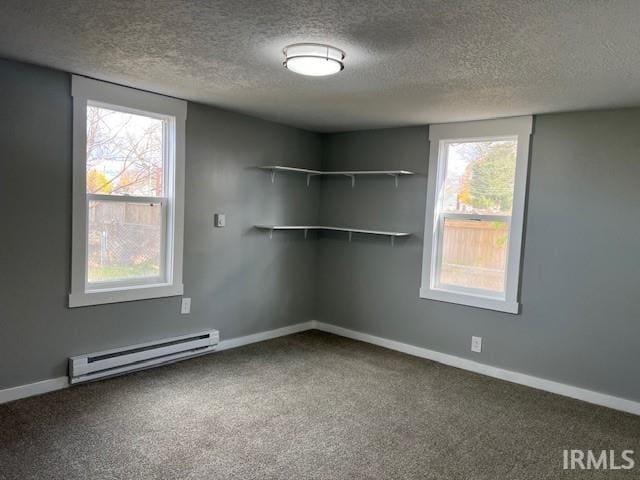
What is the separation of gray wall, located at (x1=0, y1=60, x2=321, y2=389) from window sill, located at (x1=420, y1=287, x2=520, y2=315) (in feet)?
4.77

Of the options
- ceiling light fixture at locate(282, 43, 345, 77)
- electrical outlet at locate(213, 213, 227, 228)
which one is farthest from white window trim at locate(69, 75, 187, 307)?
ceiling light fixture at locate(282, 43, 345, 77)

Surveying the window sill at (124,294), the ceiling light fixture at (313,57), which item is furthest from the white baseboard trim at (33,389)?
the ceiling light fixture at (313,57)

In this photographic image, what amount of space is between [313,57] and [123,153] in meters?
1.92

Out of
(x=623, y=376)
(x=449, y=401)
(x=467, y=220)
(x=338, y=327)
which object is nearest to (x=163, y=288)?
(x=338, y=327)

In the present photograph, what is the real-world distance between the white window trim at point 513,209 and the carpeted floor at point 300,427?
671 millimetres

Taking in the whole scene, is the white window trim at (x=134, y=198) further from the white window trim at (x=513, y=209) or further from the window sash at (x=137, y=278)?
the white window trim at (x=513, y=209)

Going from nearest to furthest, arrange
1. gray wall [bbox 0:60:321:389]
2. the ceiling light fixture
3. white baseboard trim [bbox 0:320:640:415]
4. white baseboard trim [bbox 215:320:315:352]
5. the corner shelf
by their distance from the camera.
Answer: the ceiling light fixture
gray wall [bbox 0:60:321:389]
white baseboard trim [bbox 0:320:640:415]
white baseboard trim [bbox 215:320:315:352]
the corner shelf

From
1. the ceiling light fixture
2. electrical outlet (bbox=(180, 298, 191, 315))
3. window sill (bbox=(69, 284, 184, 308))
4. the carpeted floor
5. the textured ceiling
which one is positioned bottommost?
the carpeted floor

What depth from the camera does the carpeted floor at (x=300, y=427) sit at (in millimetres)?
2490

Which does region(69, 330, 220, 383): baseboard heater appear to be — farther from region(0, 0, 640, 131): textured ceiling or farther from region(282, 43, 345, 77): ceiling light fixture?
region(282, 43, 345, 77): ceiling light fixture

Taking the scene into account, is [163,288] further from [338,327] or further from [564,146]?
[564,146]

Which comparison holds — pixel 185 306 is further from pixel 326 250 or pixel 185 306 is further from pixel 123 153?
pixel 326 250

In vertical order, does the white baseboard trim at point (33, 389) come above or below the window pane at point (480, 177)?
below

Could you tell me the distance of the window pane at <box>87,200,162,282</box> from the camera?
3.51 metres
